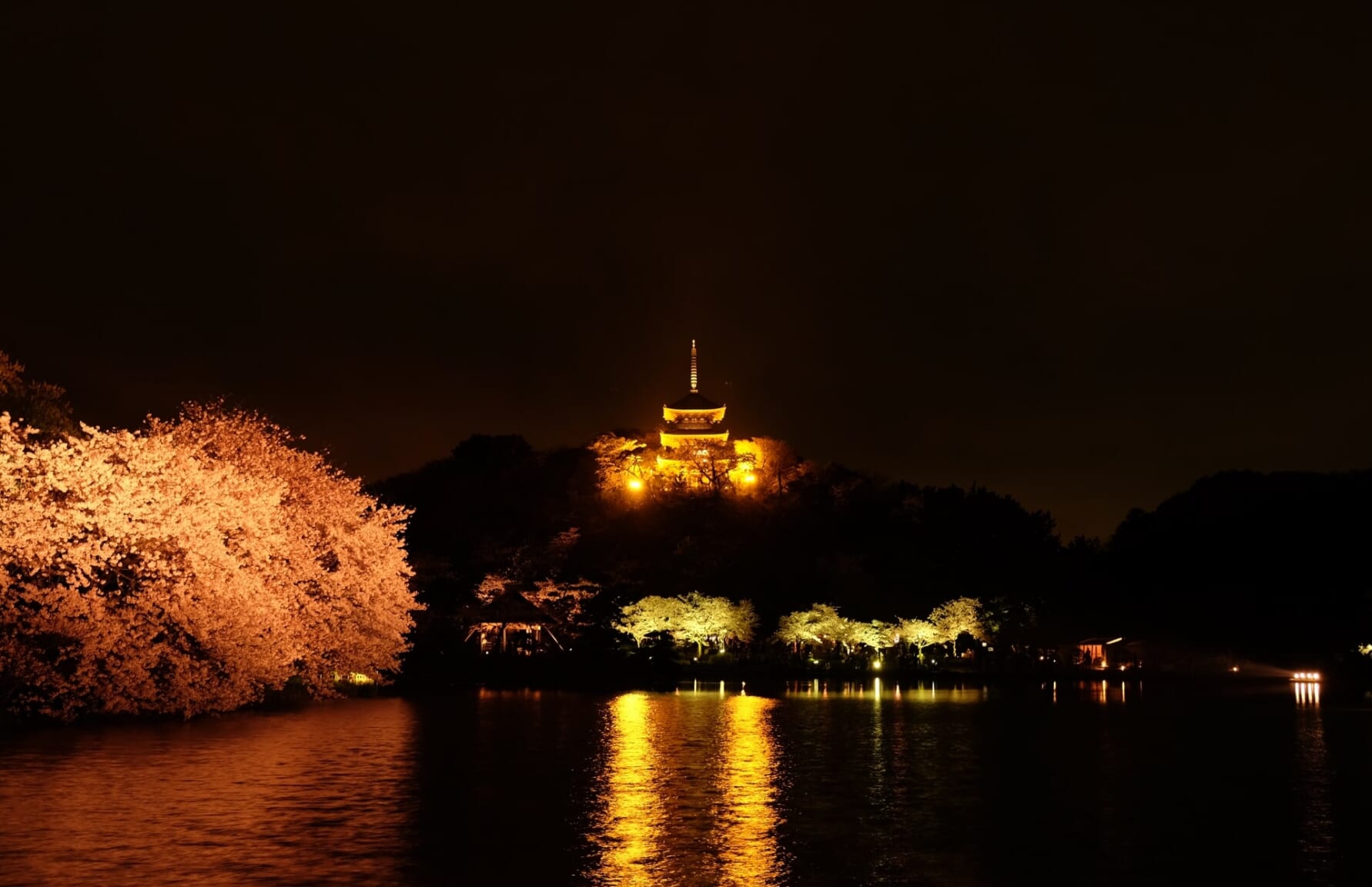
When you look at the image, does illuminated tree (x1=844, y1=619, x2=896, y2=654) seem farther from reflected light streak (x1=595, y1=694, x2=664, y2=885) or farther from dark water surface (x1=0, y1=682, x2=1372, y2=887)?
reflected light streak (x1=595, y1=694, x2=664, y2=885)

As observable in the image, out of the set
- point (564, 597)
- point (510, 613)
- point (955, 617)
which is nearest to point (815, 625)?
point (955, 617)

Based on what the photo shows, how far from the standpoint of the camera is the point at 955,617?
213ft

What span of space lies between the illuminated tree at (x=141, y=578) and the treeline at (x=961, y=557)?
83.9 ft

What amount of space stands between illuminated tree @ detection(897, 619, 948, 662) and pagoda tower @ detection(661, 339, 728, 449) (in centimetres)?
Result: 3109

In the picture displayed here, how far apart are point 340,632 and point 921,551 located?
38.9 metres

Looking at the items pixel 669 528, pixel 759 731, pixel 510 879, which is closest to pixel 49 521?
pixel 759 731

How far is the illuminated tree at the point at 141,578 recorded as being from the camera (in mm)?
25984

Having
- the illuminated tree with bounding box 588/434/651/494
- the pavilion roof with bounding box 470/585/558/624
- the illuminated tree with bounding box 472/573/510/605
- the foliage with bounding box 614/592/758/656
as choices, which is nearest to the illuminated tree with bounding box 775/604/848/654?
the foliage with bounding box 614/592/758/656

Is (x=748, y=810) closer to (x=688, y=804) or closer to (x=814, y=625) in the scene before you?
(x=688, y=804)

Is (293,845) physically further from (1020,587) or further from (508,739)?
(1020,587)

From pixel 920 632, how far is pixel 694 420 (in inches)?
1508

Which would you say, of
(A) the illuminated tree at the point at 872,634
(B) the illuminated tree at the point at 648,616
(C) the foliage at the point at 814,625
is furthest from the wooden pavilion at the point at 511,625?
(A) the illuminated tree at the point at 872,634

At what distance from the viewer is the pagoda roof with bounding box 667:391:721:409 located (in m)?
100

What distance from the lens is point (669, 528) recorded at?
7294cm
